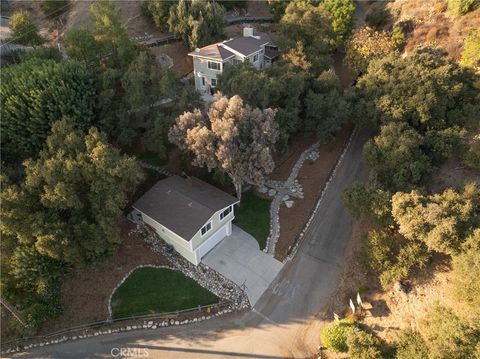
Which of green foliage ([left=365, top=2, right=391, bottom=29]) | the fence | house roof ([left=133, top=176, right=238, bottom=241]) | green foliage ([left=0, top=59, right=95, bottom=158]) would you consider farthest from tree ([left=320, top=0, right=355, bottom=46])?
the fence

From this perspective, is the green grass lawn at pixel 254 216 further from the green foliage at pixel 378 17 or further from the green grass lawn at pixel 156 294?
the green foliage at pixel 378 17

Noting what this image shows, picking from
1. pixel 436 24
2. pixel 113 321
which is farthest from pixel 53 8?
pixel 436 24

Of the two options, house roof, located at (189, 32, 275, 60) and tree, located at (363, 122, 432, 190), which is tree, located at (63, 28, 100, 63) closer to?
house roof, located at (189, 32, 275, 60)

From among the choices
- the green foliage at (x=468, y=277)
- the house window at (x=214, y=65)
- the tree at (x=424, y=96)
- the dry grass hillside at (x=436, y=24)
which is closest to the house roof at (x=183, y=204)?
the house window at (x=214, y=65)

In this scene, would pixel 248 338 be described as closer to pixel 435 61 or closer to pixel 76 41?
pixel 435 61

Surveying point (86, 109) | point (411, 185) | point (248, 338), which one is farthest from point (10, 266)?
point (411, 185)

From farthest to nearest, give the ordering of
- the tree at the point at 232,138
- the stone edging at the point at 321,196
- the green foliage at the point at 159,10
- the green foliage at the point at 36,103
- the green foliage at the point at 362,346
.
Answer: the green foliage at the point at 159,10, the stone edging at the point at 321,196, the green foliage at the point at 36,103, the tree at the point at 232,138, the green foliage at the point at 362,346
